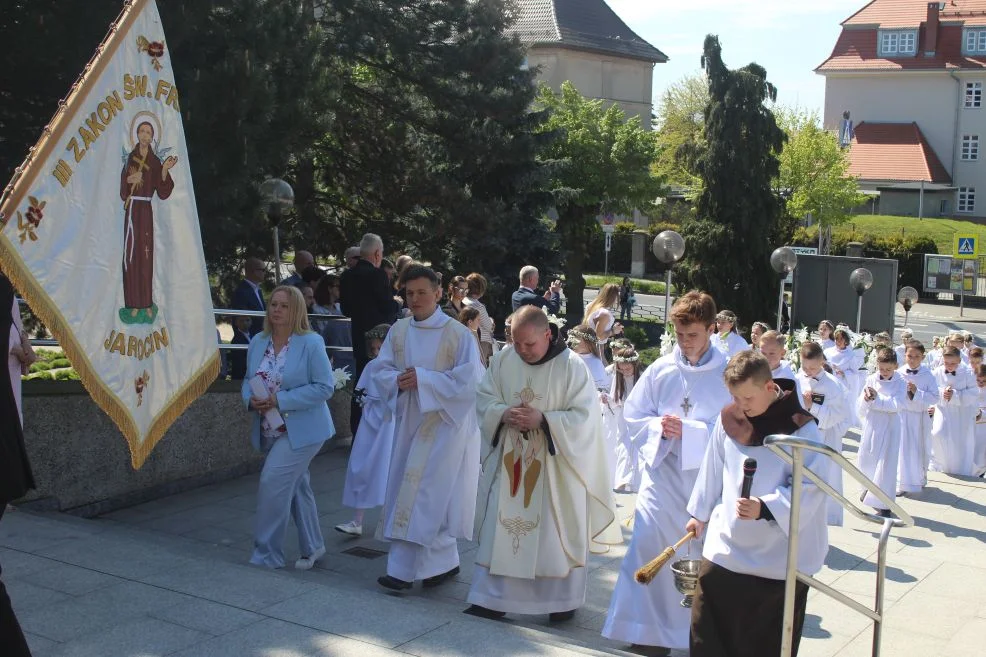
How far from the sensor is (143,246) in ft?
21.2

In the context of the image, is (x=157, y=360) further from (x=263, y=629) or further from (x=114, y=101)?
(x=263, y=629)

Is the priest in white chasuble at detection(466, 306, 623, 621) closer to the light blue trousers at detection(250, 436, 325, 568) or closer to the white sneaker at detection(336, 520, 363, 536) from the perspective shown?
the light blue trousers at detection(250, 436, 325, 568)

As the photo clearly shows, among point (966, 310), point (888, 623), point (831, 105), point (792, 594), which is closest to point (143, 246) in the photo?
point (792, 594)

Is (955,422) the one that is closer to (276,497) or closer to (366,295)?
(366,295)

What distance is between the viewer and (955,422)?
543 inches

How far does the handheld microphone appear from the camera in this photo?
454 cm

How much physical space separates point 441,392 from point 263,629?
233 centimetres

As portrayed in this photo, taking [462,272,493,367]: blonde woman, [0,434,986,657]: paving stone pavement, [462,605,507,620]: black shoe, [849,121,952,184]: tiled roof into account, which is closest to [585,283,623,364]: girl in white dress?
[462,272,493,367]: blonde woman

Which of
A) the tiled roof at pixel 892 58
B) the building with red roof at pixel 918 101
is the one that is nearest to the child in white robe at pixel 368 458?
the building with red roof at pixel 918 101

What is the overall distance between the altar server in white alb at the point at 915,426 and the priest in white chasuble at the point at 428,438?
20.9 ft

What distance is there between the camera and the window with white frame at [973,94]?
60.7 metres

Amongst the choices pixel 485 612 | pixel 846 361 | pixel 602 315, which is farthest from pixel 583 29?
pixel 485 612

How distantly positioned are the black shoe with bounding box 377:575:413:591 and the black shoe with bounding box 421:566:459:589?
148 mm

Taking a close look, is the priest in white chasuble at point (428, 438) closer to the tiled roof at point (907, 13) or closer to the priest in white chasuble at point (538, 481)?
the priest in white chasuble at point (538, 481)
